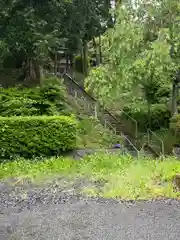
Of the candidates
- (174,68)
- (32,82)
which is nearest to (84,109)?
(32,82)

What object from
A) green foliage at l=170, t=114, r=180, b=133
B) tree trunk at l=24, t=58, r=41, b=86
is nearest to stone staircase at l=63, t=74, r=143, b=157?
green foliage at l=170, t=114, r=180, b=133

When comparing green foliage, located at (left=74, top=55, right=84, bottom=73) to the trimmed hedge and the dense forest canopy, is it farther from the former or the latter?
the trimmed hedge

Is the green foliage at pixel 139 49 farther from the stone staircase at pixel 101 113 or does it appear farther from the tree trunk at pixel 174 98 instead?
the stone staircase at pixel 101 113

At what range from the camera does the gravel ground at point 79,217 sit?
524cm

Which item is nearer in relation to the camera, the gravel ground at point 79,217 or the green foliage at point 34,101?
the gravel ground at point 79,217

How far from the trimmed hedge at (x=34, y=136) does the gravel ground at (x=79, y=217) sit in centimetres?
429

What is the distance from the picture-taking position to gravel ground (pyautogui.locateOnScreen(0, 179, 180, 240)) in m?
5.24

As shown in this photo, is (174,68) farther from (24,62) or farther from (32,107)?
(24,62)

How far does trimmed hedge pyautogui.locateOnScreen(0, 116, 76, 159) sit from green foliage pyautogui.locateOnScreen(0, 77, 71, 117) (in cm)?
206

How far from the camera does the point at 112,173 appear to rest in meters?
8.88

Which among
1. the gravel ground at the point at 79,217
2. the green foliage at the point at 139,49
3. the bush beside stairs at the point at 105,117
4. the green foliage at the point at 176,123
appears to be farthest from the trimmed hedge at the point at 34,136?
the green foliage at the point at 176,123

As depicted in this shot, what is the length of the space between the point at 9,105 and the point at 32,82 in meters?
5.12

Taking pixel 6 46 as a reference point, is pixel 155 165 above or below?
below

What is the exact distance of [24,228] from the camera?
5.52 meters
